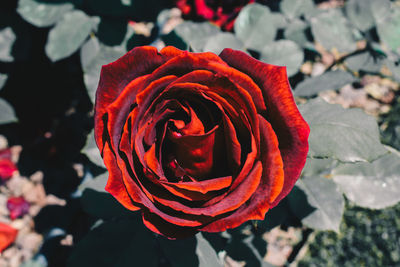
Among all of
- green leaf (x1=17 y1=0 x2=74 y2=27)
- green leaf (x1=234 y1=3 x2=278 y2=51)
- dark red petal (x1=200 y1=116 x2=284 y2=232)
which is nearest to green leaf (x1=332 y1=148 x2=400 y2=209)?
green leaf (x1=234 y1=3 x2=278 y2=51)

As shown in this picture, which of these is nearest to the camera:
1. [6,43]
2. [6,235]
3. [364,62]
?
[364,62]

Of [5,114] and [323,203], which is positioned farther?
[5,114]

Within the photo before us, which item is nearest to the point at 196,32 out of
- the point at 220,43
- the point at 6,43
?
the point at 220,43

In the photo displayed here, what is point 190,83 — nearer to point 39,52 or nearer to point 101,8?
point 101,8

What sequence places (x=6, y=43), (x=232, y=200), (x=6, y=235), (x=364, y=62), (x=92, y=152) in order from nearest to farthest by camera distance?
(x=232, y=200), (x=92, y=152), (x=364, y=62), (x=6, y=43), (x=6, y=235)

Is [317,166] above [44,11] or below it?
below

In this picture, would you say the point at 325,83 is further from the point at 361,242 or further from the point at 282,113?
the point at 361,242

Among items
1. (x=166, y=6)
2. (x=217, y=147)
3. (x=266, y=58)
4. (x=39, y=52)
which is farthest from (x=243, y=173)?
(x=39, y=52)

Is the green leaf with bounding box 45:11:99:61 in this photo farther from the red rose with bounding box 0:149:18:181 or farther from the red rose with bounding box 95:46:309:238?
the red rose with bounding box 0:149:18:181
